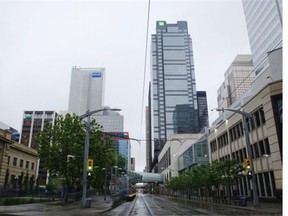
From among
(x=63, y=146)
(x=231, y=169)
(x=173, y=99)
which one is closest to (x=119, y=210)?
(x=63, y=146)

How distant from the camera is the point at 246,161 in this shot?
27094 mm

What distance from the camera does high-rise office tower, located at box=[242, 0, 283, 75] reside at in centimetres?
9419

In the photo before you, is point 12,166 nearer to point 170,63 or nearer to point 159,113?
point 159,113

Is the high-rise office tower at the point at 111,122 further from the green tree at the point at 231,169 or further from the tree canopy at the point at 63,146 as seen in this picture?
the green tree at the point at 231,169

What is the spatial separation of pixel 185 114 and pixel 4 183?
457 ft

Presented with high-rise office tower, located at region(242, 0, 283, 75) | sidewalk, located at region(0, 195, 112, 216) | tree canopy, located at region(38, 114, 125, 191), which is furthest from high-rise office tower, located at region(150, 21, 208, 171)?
sidewalk, located at region(0, 195, 112, 216)

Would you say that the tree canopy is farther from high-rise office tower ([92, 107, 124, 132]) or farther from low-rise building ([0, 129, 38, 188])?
high-rise office tower ([92, 107, 124, 132])

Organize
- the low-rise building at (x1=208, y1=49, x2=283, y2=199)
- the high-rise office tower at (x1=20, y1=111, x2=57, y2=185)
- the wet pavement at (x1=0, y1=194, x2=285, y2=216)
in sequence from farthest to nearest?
the high-rise office tower at (x1=20, y1=111, x2=57, y2=185) < the low-rise building at (x1=208, y1=49, x2=283, y2=199) < the wet pavement at (x1=0, y1=194, x2=285, y2=216)

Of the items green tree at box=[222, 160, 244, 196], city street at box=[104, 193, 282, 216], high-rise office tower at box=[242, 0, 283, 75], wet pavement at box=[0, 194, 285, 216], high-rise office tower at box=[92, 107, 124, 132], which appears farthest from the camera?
high-rise office tower at box=[92, 107, 124, 132]

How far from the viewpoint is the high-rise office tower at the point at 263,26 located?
94.2m

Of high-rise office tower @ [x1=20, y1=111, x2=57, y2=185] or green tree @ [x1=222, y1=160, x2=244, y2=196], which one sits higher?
high-rise office tower @ [x1=20, y1=111, x2=57, y2=185]

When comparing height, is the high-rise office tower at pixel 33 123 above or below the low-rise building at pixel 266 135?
above

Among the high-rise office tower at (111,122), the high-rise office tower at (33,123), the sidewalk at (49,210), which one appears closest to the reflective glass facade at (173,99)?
the high-rise office tower at (111,122)
